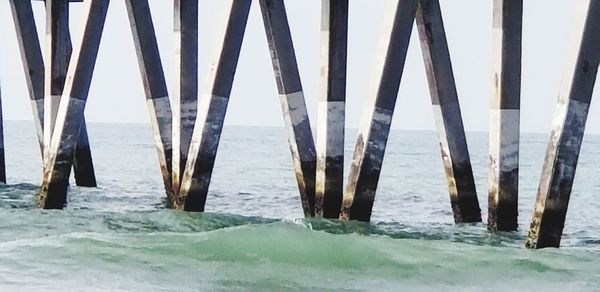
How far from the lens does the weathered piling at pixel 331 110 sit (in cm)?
1080

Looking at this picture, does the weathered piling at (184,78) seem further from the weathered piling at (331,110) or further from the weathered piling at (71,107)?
the weathered piling at (331,110)

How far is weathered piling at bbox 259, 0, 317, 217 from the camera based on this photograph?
11.4m

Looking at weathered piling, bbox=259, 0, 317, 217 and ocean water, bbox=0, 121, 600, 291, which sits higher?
weathered piling, bbox=259, 0, 317, 217

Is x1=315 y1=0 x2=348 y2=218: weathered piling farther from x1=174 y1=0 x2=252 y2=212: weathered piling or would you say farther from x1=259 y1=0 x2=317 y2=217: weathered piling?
x1=174 y1=0 x2=252 y2=212: weathered piling

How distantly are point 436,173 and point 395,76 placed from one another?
20779 mm

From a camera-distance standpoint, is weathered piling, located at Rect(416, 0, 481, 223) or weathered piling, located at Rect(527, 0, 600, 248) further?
weathered piling, located at Rect(416, 0, 481, 223)

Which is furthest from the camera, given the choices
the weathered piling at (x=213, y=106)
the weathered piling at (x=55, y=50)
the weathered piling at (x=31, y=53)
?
the weathered piling at (x=31, y=53)

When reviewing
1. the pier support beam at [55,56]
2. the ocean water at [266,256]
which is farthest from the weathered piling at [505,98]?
the pier support beam at [55,56]

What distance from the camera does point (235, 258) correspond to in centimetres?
855

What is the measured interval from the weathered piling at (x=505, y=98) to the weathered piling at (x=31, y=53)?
7.73 metres

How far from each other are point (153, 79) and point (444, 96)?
3.60 meters

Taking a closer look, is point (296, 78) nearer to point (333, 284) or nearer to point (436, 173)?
point (333, 284)

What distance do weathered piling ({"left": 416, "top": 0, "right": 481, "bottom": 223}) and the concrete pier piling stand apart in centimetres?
313

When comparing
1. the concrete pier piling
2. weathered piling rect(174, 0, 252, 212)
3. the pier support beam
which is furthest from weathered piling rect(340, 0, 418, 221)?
the pier support beam
